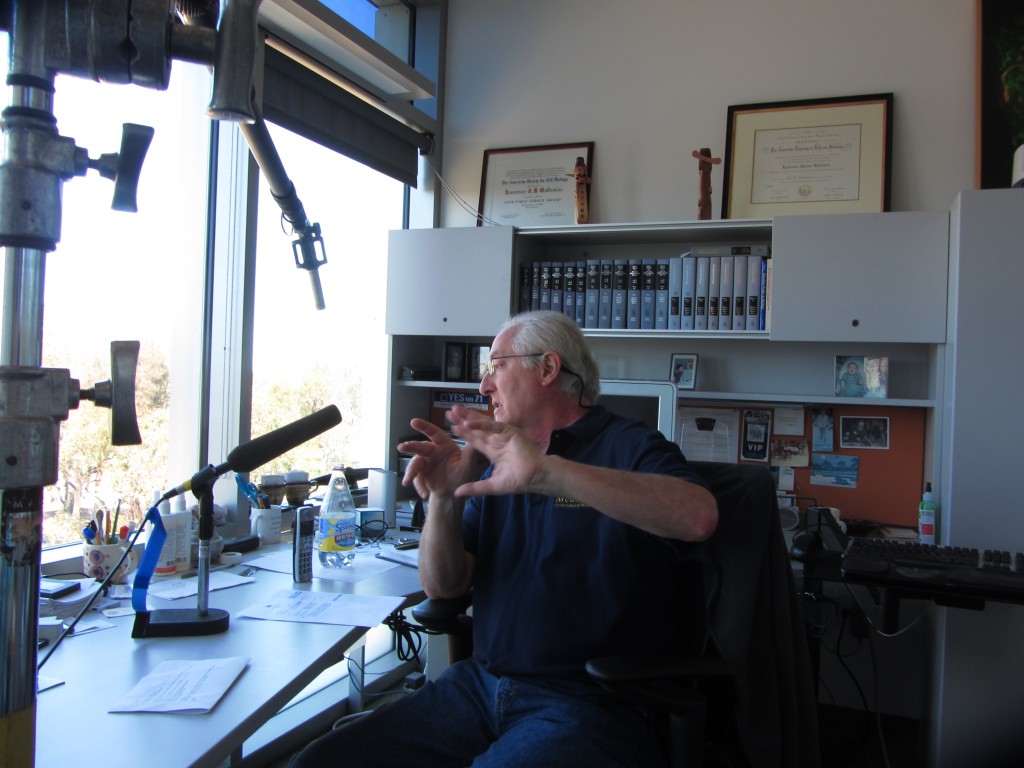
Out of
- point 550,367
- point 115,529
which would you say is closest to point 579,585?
point 550,367

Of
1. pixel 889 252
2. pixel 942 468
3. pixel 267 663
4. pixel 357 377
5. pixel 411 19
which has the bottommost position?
pixel 267 663

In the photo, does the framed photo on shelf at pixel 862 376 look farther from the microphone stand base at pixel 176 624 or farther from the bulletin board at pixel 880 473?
the microphone stand base at pixel 176 624

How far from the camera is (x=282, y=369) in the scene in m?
2.62

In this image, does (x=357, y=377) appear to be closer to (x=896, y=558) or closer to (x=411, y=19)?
(x=411, y=19)

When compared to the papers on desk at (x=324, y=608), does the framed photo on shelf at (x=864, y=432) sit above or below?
above

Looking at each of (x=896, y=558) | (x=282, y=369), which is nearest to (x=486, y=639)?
(x=896, y=558)

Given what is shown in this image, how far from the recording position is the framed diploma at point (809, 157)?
2791mm

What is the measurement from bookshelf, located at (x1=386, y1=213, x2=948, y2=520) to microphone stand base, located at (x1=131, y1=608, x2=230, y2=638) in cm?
168

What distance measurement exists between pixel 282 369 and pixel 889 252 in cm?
211

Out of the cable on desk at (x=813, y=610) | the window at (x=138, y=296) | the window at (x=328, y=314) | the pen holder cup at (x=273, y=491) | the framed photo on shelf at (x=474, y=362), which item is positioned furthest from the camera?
the framed photo on shelf at (x=474, y=362)

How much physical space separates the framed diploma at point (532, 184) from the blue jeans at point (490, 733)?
211 centimetres

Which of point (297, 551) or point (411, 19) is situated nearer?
point (297, 551)

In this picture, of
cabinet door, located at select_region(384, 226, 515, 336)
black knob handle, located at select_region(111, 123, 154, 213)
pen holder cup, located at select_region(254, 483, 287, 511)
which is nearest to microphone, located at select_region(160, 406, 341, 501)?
black knob handle, located at select_region(111, 123, 154, 213)

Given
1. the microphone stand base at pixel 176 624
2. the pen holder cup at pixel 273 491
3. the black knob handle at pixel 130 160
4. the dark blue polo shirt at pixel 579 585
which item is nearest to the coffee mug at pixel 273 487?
the pen holder cup at pixel 273 491
